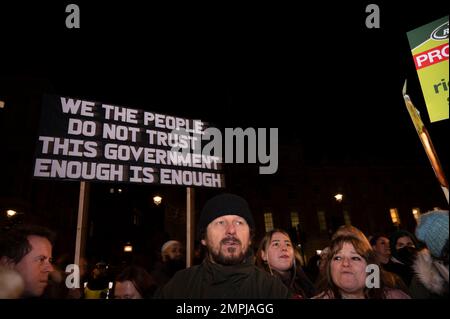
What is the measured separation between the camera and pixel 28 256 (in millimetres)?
2836

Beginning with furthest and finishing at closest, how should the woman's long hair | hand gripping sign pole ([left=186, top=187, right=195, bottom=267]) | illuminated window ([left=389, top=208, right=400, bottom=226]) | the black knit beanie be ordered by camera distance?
illuminated window ([left=389, top=208, right=400, bottom=226]) < hand gripping sign pole ([left=186, top=187, right=195, bottom=267]) < the woman's long hair < the black knit beanie

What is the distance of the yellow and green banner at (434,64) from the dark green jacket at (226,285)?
9.42ft

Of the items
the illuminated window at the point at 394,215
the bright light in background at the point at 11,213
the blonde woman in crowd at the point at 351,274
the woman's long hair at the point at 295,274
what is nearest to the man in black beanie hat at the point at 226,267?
the blonde woman in crowd at the point at 351,274

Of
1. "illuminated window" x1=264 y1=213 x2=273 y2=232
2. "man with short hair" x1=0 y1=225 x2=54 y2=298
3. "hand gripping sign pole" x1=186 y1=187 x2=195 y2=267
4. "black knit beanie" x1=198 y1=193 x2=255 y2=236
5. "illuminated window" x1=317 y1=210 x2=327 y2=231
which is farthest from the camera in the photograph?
"illuminated window" x1=317 y1=210 x2=327 y2=231

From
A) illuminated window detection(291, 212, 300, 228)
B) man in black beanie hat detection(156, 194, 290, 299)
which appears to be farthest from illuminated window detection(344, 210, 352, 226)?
man in black beanie hat detection(156, 194, 290, 299)

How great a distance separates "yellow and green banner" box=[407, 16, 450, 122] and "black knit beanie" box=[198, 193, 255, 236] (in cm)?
265

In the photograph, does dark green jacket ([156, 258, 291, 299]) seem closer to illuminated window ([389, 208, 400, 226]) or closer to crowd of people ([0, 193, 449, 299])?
crowd of people ([0, 193, 449, 299])

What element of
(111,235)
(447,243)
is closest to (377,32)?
(447,243)

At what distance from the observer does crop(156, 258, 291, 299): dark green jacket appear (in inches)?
99.5

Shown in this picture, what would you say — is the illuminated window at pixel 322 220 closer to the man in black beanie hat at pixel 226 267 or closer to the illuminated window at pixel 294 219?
the illuminated window at pixel 294 219

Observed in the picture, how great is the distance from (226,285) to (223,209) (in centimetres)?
75

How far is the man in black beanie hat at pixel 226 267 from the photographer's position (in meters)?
2.55

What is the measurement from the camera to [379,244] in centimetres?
494

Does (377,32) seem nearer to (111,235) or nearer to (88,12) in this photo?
(88,12)
